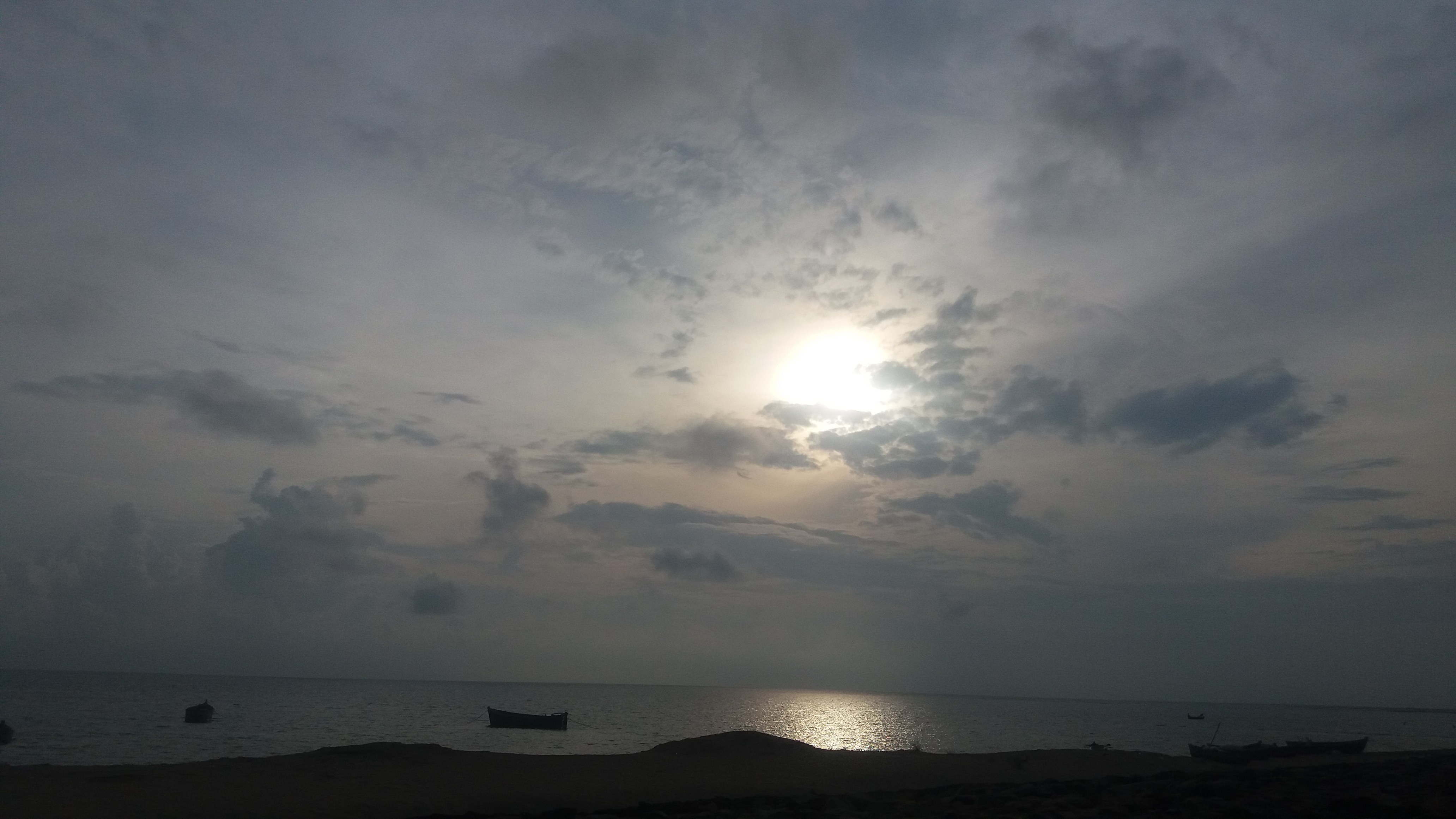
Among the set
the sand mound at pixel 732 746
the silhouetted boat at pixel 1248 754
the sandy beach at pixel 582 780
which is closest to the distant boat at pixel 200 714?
the sandy beach at pixel 582 780

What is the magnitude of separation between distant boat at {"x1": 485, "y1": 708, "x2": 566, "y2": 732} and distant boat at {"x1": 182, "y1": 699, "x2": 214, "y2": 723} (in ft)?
89.7

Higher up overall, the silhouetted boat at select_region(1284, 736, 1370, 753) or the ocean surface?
the silhouetted boat at select_region(1284, 736, 1370, 753)

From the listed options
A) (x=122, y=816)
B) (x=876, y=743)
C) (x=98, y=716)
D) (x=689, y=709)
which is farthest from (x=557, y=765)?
(x=689, y=709)

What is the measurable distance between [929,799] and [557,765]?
11.8 meters

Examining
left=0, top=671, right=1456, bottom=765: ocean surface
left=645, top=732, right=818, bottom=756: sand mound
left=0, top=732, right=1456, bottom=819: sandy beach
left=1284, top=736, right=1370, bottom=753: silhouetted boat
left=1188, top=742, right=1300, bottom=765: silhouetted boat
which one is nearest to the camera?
left=0, top=732, right=1456, bottom=819: sandy beach

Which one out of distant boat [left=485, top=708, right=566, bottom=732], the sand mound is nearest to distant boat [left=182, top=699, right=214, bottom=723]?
distant boat [left=485, top=708, right=566, bottom=732]

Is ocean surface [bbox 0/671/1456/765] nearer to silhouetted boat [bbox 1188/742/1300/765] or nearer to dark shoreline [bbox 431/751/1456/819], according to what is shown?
silhouetted boat [bbox 1188/742/1300/765]

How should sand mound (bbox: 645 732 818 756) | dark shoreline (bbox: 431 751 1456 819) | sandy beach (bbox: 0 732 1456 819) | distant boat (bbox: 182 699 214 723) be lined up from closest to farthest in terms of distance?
dark shoreline (bbox: 431 751 1456 819), sandy beach (bbox: 0 732 1456 819), sand mound (bbox: 645 732 818 756), distant boat (bbox: 182 699 214 723)

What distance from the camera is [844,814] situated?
672 inches

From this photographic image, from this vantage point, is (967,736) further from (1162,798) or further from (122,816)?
(122,816)

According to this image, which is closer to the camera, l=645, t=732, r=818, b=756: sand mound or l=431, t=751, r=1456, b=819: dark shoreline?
l=431, t=751, r=1456, b=819: dark shoreline

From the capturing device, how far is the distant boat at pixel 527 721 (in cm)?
8706

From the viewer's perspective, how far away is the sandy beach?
18.1 m

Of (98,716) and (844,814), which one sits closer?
(844,814)
